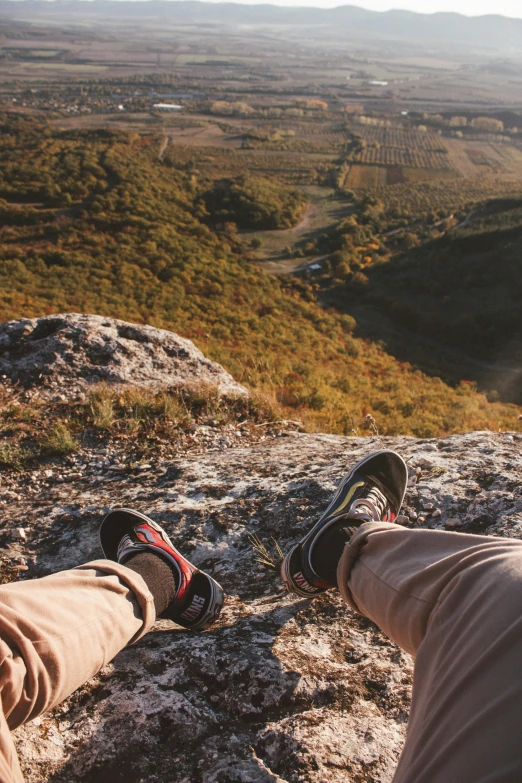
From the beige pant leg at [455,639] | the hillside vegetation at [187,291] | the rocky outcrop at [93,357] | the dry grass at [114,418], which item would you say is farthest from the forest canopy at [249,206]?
the beige pant leg at [455,639]

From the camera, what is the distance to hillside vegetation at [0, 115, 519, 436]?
816cm

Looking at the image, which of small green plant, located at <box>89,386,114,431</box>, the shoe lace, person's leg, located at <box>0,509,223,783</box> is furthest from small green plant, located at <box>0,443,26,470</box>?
the shoe lace

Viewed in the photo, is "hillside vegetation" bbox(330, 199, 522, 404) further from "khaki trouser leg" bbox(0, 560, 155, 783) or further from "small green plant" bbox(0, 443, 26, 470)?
"khaki trouser leg" bbox(0, 560, 155, 783)

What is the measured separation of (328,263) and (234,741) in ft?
117

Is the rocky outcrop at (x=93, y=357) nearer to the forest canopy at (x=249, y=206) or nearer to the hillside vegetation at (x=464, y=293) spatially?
the hillside vegetation at (x=464, y=293)

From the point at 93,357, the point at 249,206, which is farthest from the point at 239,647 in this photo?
the point at 249,206

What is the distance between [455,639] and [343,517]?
100 cm

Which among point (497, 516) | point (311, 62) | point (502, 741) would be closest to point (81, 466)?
point (497, 516)

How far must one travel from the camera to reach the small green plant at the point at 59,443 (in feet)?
11.0

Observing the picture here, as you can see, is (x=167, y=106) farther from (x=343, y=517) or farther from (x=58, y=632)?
(x=58, y=632)

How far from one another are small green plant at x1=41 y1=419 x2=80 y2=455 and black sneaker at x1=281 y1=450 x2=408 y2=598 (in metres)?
1.98

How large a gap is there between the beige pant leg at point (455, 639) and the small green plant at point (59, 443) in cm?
244

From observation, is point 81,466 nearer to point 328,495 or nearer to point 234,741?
point 328,495

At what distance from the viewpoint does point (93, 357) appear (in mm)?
4777
